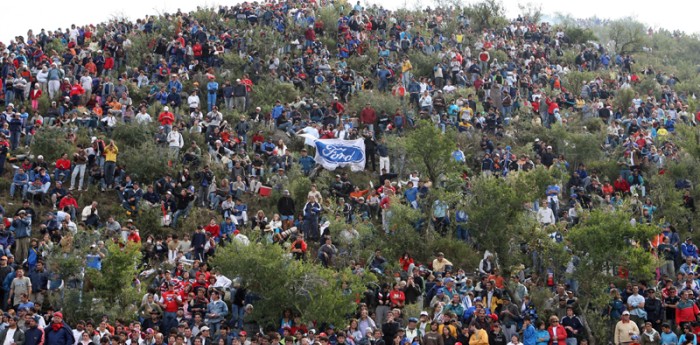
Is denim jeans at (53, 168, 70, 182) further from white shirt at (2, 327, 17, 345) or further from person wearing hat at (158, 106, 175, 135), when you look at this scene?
white shirt at (2, 327, 17, 345)

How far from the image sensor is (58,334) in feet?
63.4

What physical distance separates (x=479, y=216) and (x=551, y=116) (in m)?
14.4

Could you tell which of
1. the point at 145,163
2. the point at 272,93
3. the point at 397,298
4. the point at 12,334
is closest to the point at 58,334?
the point at 12,334

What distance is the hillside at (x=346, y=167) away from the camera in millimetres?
23062

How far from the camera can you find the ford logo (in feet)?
108

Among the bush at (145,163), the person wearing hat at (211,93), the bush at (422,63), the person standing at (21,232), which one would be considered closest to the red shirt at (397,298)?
the person standing at (21,232)

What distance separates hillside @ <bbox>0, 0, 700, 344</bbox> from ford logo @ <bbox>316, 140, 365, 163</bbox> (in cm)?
14

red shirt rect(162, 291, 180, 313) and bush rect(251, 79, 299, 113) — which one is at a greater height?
red shirt rect(162, 291, 180, 313)

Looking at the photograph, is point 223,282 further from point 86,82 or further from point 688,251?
point 86,82

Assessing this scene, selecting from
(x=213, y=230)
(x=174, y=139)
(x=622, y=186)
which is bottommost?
(x=622, y=186)

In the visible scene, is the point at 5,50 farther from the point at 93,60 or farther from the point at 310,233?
the point at 310,233

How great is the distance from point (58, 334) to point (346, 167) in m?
15.2

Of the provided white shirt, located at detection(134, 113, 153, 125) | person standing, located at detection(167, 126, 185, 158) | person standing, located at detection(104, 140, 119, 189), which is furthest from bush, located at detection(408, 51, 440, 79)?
person standing, located at detection(104, 140, 119, 189)

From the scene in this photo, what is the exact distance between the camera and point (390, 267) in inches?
1004
